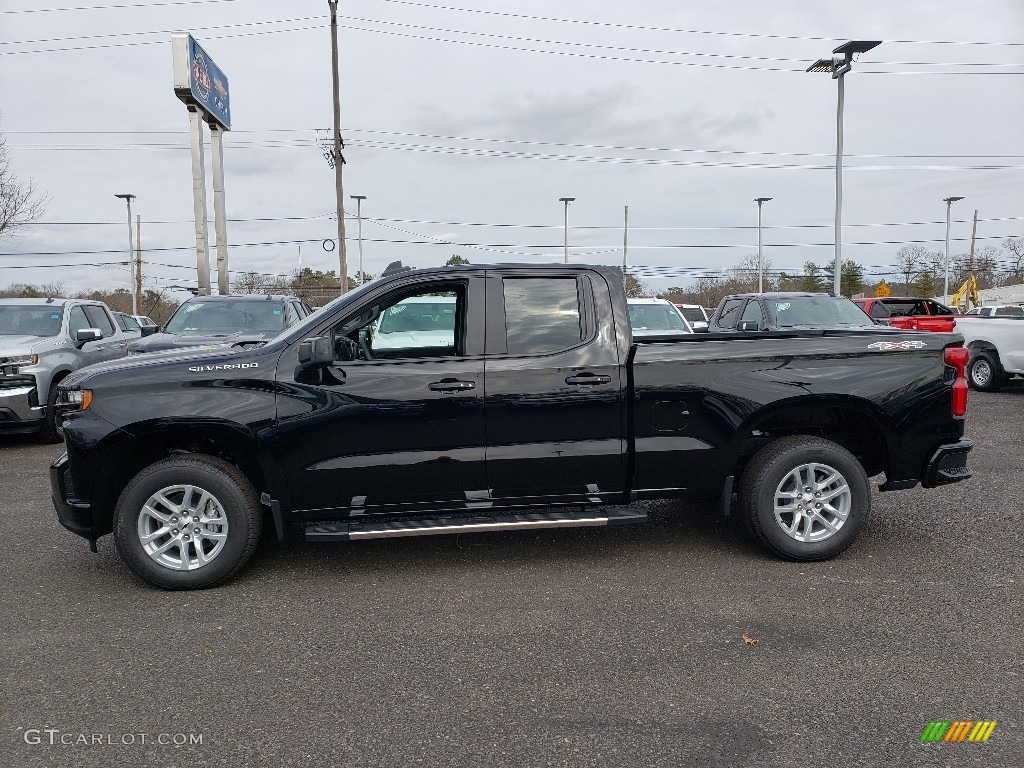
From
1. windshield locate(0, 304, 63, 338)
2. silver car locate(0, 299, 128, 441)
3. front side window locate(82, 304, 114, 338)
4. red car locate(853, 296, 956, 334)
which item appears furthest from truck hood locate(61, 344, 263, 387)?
red car locate(853, 296, 956, 334)

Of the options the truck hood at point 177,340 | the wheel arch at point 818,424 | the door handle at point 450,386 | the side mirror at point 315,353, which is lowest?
the wheel arch at point 818,424

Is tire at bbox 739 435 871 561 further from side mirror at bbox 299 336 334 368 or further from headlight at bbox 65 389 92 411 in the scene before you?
headlight at bbox 65 389 92 411

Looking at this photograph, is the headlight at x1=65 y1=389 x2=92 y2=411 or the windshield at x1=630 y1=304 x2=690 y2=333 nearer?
the headlight at x1=65 y1=389 x2=92 y2=411

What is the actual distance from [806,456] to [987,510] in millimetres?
2468

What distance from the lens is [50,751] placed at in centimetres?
→ 305

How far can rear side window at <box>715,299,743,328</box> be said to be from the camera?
1484 cm

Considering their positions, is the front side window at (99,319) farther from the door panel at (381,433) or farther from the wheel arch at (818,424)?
the wheel arch at (818,424)

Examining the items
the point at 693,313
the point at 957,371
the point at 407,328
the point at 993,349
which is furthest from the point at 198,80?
the point at 957,371

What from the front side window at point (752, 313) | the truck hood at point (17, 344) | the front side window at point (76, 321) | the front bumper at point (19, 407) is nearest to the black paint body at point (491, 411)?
the front bumper at point (19, 407)

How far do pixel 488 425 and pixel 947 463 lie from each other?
3.04 metres

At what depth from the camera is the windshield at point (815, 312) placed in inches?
517

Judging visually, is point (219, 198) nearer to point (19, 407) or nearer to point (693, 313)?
point (19, 407)

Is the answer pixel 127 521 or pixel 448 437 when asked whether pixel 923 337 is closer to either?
pixel 448 437

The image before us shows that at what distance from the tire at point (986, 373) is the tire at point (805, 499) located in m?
11.6
